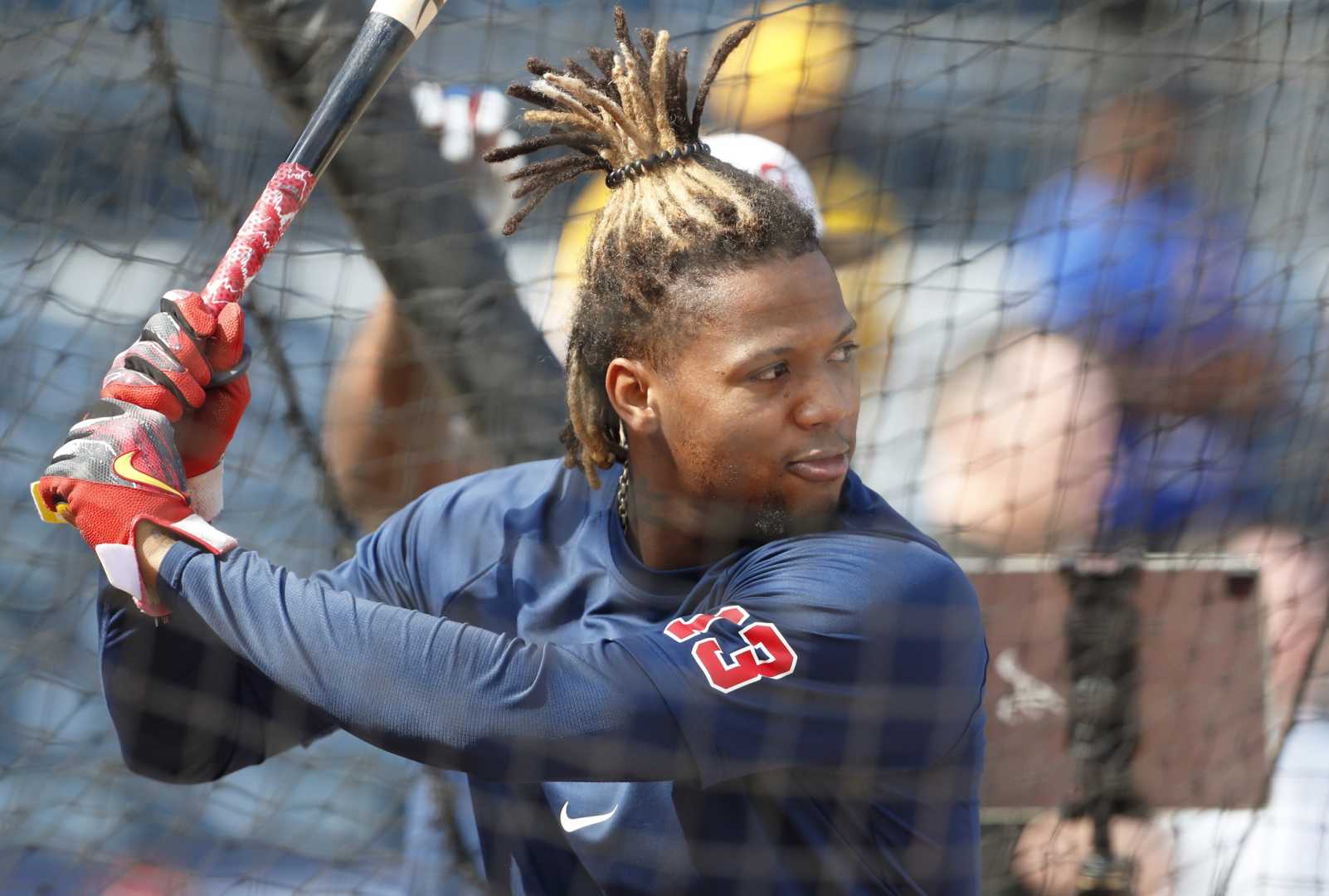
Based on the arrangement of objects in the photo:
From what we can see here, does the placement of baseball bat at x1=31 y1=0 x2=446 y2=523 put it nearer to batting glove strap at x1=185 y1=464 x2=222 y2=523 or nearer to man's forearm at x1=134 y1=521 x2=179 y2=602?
batting glove strap at x1=185 y1=464 x2=222 y2=523

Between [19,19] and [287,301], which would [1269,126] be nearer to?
[287,301]

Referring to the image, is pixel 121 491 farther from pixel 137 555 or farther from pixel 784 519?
pixel 784 519

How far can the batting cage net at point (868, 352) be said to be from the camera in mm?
1999

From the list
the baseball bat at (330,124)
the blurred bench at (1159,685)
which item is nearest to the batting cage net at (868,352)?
the blurred bench at (1159,685)

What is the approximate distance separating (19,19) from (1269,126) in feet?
6.15

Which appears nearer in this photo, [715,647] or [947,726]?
[715,647]

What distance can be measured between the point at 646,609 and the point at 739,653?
215mm

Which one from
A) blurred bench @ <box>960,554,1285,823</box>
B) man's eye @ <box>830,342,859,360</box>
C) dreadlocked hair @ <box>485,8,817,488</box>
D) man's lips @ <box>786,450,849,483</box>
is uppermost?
dreadlocked hair @ <box>485,8,817,488</box>

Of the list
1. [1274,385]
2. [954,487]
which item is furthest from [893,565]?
[1274,385]

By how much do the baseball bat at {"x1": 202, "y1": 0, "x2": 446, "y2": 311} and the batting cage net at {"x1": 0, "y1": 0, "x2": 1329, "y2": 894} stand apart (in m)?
0.30

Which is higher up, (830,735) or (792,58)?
(792,58)

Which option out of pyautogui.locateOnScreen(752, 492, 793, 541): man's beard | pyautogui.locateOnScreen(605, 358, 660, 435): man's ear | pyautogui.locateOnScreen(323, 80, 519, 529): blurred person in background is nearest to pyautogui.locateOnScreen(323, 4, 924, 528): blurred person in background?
pyautogui.locateOnScreen(323, 80, 519, 529): blurred person in background

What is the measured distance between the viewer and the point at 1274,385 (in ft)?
7.50

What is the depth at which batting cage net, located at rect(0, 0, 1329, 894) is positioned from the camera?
1999mm
